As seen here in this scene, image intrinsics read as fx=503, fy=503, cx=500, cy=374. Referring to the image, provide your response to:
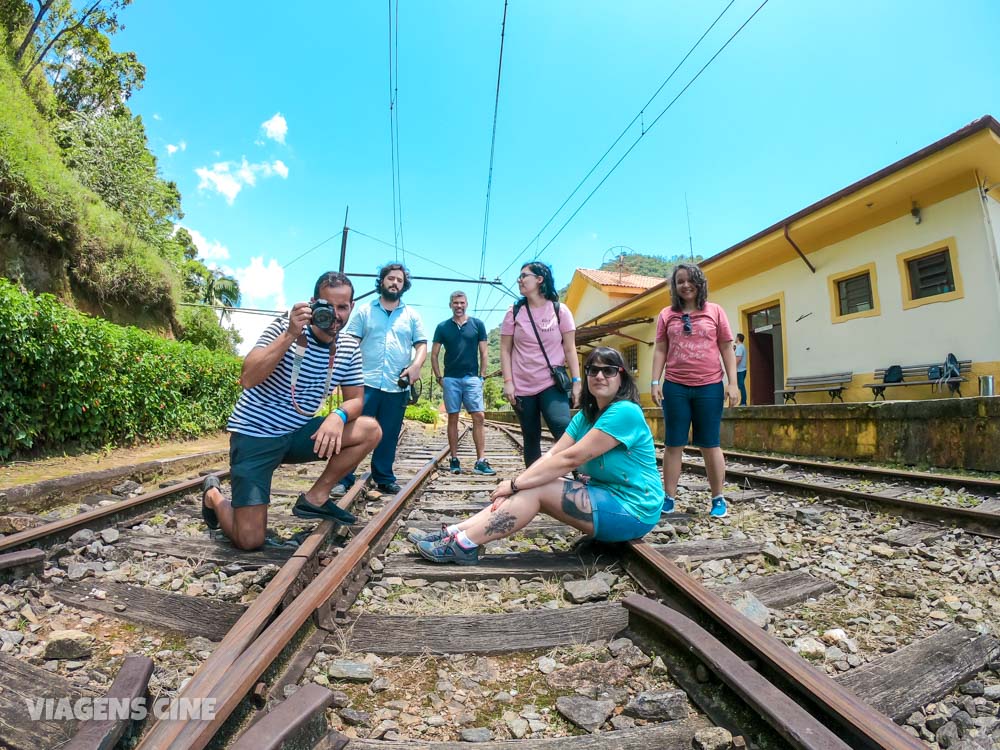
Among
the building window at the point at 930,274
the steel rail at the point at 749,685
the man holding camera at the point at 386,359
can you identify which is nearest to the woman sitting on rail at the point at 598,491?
the steel rail at the point at 749,685

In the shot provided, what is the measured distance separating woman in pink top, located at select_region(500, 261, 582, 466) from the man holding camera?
1119mm

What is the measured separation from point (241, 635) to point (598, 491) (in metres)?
1.74

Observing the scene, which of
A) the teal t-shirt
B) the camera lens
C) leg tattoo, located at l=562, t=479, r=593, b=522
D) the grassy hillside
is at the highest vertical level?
the grassy hillside

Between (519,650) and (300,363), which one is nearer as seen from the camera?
(519,650)

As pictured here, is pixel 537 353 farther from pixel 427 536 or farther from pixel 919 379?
pixel 919 379

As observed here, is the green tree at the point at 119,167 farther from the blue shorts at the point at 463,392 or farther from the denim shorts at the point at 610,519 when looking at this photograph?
the denim shorts at the point at 610,519

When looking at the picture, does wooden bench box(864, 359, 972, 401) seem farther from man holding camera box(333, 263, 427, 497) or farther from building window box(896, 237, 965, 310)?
man holding camera box(333, 263, 427, 497)

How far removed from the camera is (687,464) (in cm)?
617

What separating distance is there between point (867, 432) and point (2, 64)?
21.9 metres

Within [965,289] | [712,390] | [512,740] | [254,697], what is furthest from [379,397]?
[965,289]

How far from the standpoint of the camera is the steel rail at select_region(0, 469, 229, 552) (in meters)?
2.63

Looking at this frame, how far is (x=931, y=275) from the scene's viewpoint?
8844mm

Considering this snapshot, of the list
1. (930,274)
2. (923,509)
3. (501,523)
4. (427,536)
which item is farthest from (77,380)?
(930,274)
